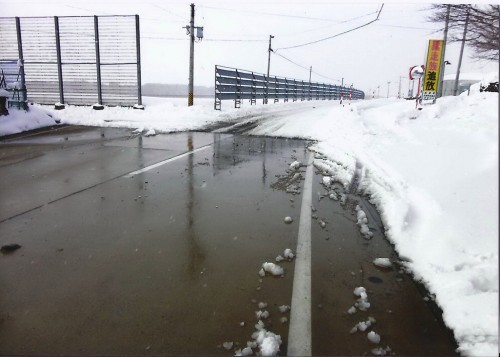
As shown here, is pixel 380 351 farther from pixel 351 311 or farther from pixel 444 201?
pixel 444 201

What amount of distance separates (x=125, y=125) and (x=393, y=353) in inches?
522

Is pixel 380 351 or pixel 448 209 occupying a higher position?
pixel 448 209

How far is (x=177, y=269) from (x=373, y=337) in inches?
63.9

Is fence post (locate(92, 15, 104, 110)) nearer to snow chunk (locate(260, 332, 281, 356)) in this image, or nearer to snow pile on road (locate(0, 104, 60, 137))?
snow pile on road (locate(0, 104, 60, 137))

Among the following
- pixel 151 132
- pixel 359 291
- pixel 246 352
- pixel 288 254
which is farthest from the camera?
pixel 151 132

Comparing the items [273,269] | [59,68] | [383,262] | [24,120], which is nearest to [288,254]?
[273,269]

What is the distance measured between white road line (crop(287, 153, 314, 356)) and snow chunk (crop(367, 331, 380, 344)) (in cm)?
37

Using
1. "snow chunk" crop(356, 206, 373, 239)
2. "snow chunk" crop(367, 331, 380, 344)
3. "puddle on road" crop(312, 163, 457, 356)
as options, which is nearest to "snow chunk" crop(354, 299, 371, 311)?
"puddle on road" crop(312, 163, 457, 356)

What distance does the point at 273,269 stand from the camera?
3100 mm

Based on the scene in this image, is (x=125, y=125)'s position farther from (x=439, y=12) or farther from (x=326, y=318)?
(x=439, y=12)

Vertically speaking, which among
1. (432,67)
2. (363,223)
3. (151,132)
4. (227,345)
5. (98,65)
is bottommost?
(227,345)

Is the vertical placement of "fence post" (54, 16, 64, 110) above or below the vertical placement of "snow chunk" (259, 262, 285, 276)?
above

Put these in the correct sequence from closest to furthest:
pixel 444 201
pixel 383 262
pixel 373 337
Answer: pixel 373 337 → pixel 383 262 → pixel 444 201

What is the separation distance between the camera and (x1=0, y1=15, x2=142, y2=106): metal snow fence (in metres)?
17.5
